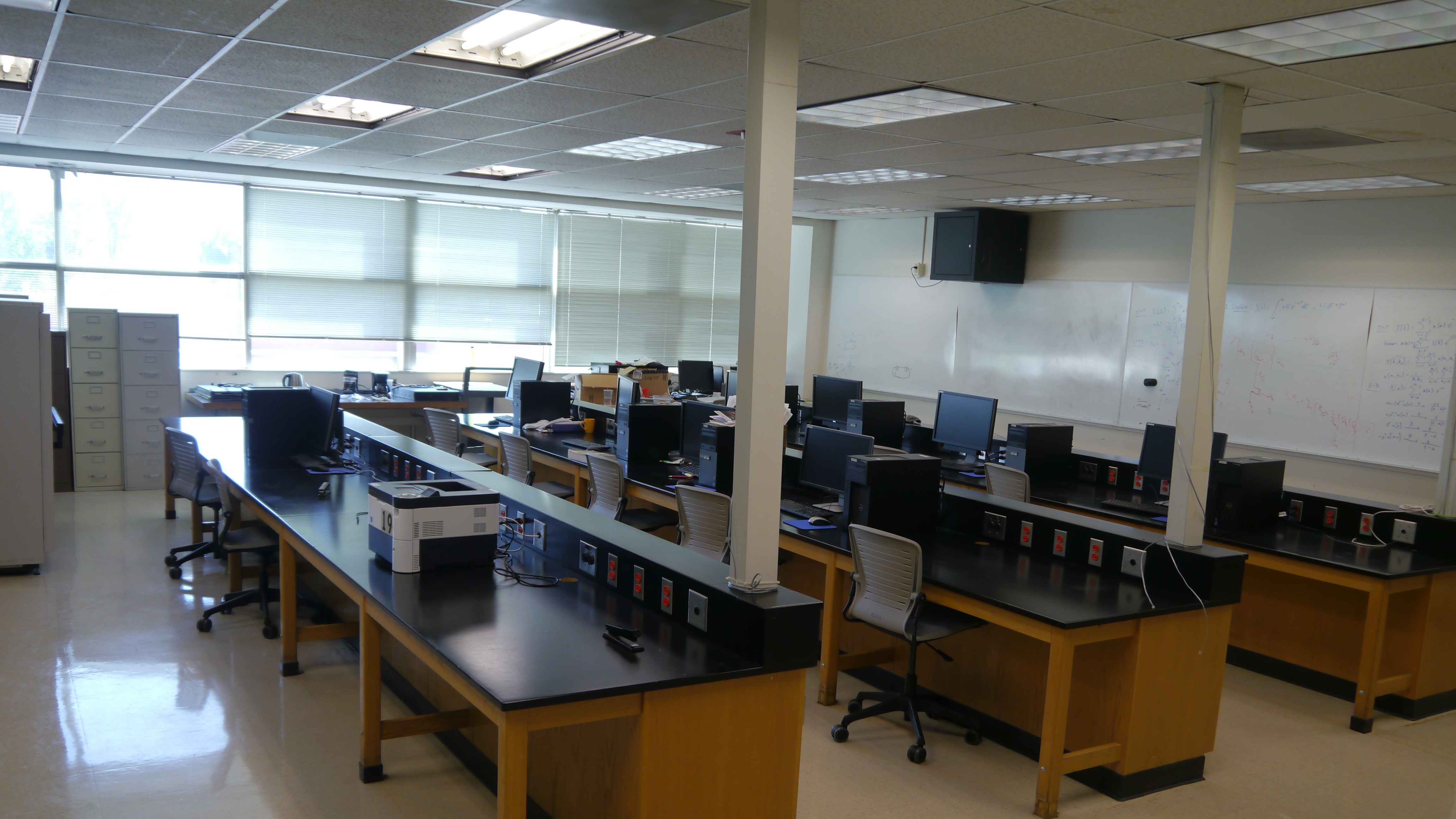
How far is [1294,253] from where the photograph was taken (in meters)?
6.93

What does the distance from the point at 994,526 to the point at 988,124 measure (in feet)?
6.73

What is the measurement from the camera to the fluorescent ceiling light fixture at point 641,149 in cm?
604

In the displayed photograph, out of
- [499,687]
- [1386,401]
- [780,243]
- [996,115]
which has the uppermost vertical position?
[996,115]

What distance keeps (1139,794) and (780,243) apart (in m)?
2.57

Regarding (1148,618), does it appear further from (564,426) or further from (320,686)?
(564,426)

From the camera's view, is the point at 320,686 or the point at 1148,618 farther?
the point at 320,686

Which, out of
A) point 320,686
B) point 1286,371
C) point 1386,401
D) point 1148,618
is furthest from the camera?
point 1286,371

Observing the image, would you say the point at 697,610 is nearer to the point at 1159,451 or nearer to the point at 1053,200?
the point at 1159,451

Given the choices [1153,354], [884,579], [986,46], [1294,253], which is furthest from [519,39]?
[1153,354]

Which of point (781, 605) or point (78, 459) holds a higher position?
point (781, 605)

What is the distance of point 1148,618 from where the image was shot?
3496 millimetres

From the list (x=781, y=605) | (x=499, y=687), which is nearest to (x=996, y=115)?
(x=781, y=605)

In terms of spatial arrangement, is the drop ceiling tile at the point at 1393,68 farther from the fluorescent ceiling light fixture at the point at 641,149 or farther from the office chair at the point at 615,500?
the office chair at the point at 615,500

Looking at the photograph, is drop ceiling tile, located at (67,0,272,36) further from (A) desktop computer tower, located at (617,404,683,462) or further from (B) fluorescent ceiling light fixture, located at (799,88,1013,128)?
(A) desktop computer tower, located at (617,404,683,462)
